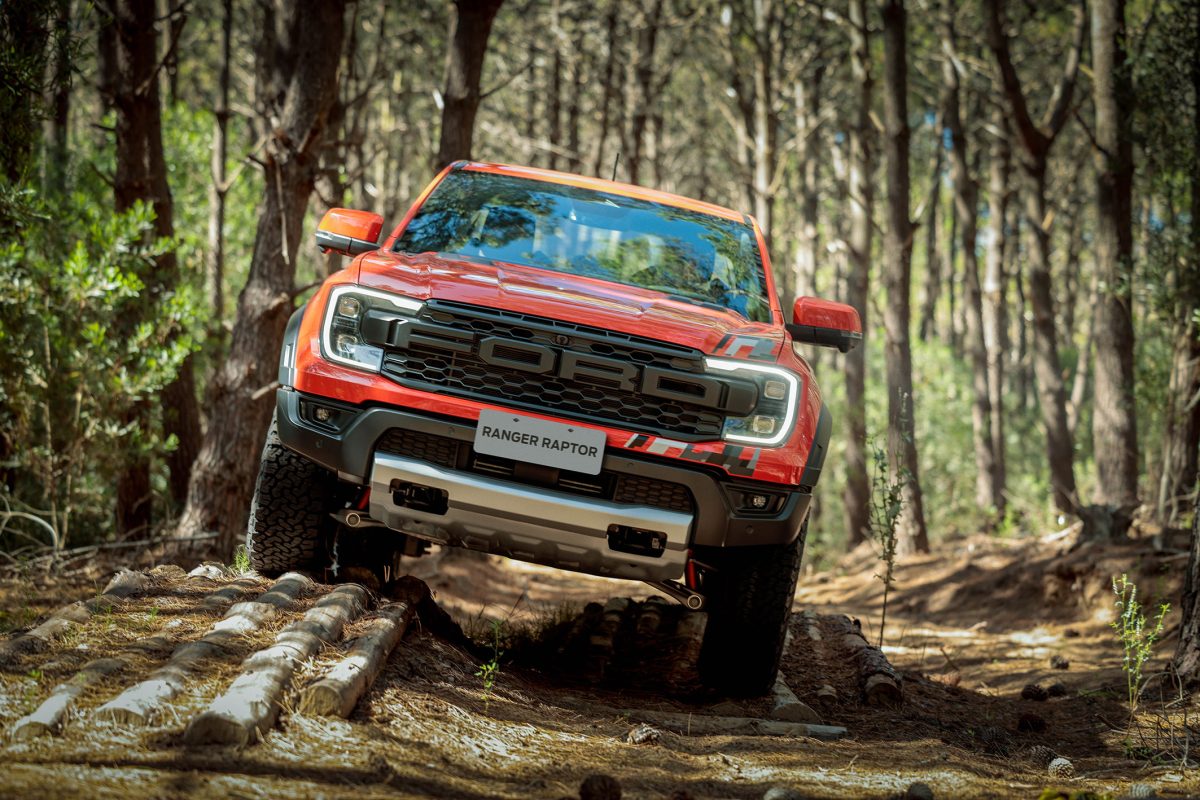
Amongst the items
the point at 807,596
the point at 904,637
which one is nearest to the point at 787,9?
the point at 807,596

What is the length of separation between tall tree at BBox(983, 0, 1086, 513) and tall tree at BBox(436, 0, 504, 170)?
635 cm

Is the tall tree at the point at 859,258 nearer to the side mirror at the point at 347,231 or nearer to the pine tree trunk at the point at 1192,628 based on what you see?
the pine tree trunk at the point at 1192,628

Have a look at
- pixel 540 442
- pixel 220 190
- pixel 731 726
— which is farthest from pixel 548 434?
pixel 220 190

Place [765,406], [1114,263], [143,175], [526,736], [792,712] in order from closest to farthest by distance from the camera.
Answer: [526,736] → [765,406] → [792,712] → [143,175] → [1114,263]

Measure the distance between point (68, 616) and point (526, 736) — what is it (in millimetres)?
1692

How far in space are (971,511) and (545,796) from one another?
21.8 m

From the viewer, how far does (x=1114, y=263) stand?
40.5ft

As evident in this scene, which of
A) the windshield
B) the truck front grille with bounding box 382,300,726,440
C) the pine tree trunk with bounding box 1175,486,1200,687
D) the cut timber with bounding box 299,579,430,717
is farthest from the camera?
the windshield

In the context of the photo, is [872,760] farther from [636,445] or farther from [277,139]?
[277,139]

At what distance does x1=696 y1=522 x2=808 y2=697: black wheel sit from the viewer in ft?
17.1

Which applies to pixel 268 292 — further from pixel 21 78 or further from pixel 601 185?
pixel 601 185

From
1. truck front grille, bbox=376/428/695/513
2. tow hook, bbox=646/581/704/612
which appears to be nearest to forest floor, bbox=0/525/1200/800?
tow hook, bbox=646/581/704/612

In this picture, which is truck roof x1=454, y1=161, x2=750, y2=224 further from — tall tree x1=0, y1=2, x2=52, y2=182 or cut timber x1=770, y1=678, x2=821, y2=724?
tall tree x1=0, y1=2, x2=52, y2=182

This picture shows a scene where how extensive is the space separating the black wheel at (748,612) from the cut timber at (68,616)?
235 cm
